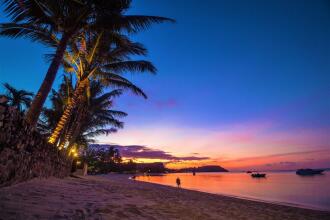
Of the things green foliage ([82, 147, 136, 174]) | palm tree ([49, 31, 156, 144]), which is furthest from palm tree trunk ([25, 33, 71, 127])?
green foliage ([82, 147, 136, 174])

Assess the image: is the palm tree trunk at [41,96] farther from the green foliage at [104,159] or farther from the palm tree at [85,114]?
the green foliage at [104,159]

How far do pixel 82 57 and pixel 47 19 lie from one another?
331 centimetres

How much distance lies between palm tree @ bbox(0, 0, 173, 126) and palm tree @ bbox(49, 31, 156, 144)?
1.08 meters

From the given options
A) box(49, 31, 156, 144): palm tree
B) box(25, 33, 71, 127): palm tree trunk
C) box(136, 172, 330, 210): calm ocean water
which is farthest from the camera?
box(136, 172, 330, 210): calm ocean water

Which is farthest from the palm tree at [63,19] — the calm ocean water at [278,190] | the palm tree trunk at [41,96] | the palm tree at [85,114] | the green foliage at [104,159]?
the green foliage at [104,159]

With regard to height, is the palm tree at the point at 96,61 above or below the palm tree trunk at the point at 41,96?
above

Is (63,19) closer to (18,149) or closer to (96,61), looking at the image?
(96,61)

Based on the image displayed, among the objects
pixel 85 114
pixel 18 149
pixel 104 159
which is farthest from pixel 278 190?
pixel 104 159

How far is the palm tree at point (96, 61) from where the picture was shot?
1080 cm

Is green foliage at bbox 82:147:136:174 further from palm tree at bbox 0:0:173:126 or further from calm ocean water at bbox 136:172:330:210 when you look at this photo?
palm tree at bbox 0:0:173:126

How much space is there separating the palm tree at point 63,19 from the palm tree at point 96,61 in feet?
3.53

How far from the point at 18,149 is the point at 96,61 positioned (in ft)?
25.7

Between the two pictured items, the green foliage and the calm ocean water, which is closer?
the calm ocean water

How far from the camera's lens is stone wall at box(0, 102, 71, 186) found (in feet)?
13.8
